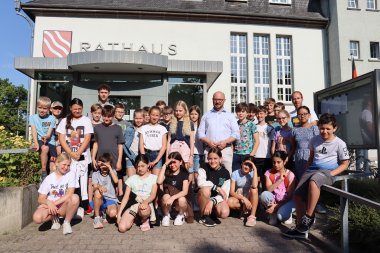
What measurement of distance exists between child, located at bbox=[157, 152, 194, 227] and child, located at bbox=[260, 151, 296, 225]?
1.26 m

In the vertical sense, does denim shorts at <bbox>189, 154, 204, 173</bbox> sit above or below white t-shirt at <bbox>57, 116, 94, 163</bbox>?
below

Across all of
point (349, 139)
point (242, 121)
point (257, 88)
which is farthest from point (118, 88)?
point (349, 139)

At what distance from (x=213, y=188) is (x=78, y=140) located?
243 cm

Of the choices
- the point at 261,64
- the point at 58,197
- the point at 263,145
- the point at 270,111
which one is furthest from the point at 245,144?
the point at 261,64

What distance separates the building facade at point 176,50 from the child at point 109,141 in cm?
741

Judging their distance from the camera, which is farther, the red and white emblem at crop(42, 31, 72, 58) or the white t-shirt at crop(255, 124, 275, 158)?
the red and white emblem at crop(42, 31, 72, 58)

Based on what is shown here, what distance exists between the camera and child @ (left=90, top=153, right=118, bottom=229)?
5.00 meters

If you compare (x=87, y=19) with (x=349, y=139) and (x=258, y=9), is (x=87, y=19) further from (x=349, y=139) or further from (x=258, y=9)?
(x=349, y=139)

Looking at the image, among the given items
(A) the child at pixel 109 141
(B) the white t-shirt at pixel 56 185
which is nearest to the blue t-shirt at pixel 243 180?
(A) the child at pixel 109 141

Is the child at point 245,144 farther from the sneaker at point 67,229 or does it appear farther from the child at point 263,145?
the sneaker at point 67,229

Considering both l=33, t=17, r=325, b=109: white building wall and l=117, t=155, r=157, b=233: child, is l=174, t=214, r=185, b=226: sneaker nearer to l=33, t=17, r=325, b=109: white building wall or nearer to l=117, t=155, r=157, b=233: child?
l=117, t=155, r=157, b=233: child

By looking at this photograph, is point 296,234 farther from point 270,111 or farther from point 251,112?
point 270,111

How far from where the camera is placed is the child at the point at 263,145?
584 centimetres

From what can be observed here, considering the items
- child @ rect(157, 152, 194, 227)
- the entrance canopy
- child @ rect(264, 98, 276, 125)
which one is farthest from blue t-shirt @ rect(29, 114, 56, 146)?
the entrance canopy
